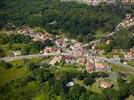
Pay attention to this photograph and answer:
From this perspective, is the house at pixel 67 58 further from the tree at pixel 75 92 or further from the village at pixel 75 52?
the tree at pixel 75 92

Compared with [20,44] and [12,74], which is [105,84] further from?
[20,44]

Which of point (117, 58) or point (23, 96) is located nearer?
point (23, 96)

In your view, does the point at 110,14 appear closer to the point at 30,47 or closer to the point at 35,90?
the point at 30,47

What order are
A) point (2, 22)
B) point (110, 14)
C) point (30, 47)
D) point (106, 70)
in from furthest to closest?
point (110, 14) < point (2, 22) < point (30, 47) < point (106, 70)

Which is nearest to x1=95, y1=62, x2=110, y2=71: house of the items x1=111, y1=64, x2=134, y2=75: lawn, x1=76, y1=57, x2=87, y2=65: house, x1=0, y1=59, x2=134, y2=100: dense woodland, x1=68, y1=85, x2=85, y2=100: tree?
x1=111, y1=64, x2=134, y2=75: lawn

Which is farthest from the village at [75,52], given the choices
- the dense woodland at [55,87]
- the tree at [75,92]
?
the tree at [75,92]

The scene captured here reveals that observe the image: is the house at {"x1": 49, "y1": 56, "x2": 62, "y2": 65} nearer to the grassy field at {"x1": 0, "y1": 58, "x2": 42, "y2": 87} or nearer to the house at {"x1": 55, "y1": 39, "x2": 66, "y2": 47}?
the grassy field at {"x1": 0, "y1": 58, "x2": 42, "y2": 87}

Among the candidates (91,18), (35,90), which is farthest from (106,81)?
(91,18)

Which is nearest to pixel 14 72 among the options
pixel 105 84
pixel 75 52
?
pixel 75 52

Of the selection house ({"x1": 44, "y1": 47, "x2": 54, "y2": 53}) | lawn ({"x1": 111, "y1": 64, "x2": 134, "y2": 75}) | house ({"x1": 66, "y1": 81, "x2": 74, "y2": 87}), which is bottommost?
house ({"x1": 44, "y1": 47, "x2": 54, "y2": 53})
